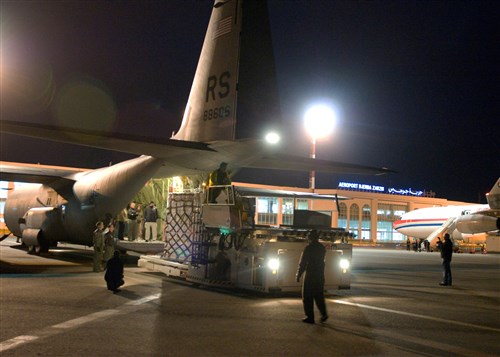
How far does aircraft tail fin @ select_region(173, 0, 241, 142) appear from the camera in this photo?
13766 mm

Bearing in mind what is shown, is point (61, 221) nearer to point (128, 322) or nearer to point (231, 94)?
point (231, 94)

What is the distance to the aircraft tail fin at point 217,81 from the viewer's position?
13.8m

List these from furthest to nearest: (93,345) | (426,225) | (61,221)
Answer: (426,225), (61,221), (93,345)

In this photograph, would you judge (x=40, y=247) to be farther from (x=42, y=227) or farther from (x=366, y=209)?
(x=366, y=209)

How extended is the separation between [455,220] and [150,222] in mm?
36696

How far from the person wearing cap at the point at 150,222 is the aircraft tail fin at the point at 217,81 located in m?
4.81

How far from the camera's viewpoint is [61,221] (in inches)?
847

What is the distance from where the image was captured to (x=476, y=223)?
42.4 m

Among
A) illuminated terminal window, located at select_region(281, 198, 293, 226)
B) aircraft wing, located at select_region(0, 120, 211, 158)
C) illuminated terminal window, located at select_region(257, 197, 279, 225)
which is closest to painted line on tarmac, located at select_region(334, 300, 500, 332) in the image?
illuminated terminal window, located at select_region(281, 198, 293, 226)

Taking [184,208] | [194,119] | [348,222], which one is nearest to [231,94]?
[194,119]

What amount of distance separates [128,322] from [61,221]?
45.5 feet

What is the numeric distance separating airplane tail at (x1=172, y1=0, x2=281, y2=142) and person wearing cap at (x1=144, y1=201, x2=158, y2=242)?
5.83m

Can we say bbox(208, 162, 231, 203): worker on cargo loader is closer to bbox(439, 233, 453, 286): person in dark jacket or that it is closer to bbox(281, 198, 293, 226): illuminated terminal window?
bbox(281, 198, 293, 226): illuminated terminal window

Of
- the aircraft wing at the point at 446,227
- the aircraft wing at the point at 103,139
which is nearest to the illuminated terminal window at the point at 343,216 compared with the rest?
the aircraft wing at the point at 446,227
